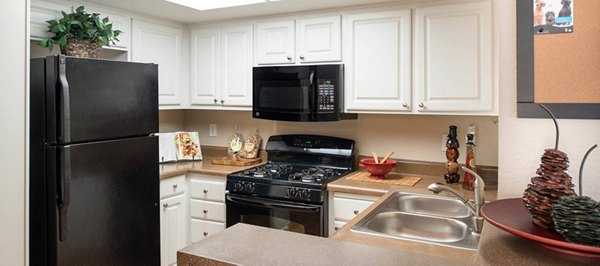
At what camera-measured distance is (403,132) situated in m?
2.90

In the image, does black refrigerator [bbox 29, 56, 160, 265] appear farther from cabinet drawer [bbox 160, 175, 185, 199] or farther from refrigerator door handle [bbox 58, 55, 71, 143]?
cabinet drawer [bbox 160, 175, 185, 199]

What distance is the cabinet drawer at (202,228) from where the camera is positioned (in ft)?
9.71

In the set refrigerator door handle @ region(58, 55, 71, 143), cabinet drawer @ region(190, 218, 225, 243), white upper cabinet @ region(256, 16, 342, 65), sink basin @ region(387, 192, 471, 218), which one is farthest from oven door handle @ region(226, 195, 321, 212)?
refrigerator door handle @ region(58, 55, 71, 143)

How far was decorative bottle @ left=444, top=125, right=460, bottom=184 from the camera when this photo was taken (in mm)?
2543

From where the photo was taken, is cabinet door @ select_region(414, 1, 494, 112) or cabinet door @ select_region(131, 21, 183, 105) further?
cabinet door @ select_region(131, 21, 183, 105)

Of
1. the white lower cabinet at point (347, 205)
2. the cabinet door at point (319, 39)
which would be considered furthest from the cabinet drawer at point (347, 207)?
Answer: the cabinet door at point (319, 39)

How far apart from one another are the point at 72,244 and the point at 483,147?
8.01 ft

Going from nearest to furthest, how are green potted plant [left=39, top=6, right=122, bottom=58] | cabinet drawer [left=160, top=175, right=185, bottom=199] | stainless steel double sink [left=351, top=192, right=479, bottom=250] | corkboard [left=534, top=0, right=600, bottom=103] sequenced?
corkboard [left=534, top=0, right=600, bottom=103], stainless steel double sink [left=351, top=192, right=479, bottom=250], green potted plant [left=39, top=6, right=122, bottom=58], cabinet drawer [left=160, top=175, right=185, bottom=199]

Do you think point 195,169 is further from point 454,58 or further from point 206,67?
point 454,58

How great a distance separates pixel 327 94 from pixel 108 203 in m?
1.46

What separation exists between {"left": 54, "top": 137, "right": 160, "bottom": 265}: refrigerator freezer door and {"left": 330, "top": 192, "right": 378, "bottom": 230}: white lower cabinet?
1.13 meters

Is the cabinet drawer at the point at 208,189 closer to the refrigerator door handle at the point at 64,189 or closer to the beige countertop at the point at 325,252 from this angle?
the refrigerator door handle at the point at 64,189

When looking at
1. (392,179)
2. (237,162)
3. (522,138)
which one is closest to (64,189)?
(237,162)

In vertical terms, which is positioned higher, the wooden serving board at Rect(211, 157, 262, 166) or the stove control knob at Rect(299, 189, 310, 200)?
the wooden serving board at Rect(211, 157, 262, 166)
